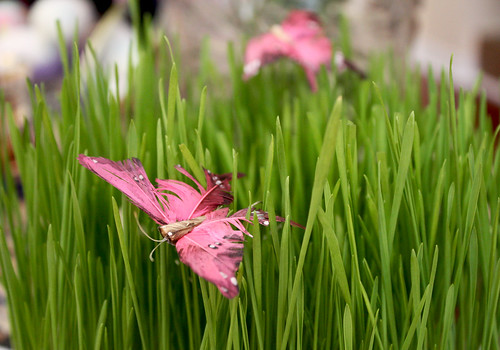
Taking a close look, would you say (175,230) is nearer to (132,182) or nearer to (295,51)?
(132,182)

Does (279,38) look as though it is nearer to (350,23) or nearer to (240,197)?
(350,23)

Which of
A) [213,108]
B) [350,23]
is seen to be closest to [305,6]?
[350,23]

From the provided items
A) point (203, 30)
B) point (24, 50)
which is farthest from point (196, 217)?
point (24, 50)

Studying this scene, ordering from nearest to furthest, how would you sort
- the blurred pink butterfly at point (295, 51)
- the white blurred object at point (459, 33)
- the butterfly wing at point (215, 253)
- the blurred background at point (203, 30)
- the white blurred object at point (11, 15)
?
the butterfly wing at point (215, 253) → the blurred pink butterfly at point (295, 51) → the blurred background at point (203, 30) → the white blurred object at point (11, 15) → the white blurred object at point (459, 33)

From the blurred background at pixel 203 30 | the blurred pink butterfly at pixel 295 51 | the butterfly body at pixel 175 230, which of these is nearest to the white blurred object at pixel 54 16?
the blurred background at pixel 203 30

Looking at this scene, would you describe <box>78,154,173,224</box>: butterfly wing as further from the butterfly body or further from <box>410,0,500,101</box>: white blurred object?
<box>410,0,500,101</box>: white blurred object

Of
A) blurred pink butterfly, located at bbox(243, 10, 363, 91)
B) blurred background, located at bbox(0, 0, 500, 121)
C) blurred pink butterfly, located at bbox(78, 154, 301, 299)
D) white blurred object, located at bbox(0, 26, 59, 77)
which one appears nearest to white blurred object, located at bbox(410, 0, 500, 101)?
blurred background, located at bbox(0, 0, 500, 121)

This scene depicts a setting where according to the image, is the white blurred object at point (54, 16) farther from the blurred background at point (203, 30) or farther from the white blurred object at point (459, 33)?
the white blurred object at point (459, 33)

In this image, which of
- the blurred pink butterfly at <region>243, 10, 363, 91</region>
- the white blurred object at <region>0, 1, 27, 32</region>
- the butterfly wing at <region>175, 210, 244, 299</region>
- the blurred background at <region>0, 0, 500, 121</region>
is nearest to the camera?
the butterfly wing at <region>175, 210, 244, 299</region>
